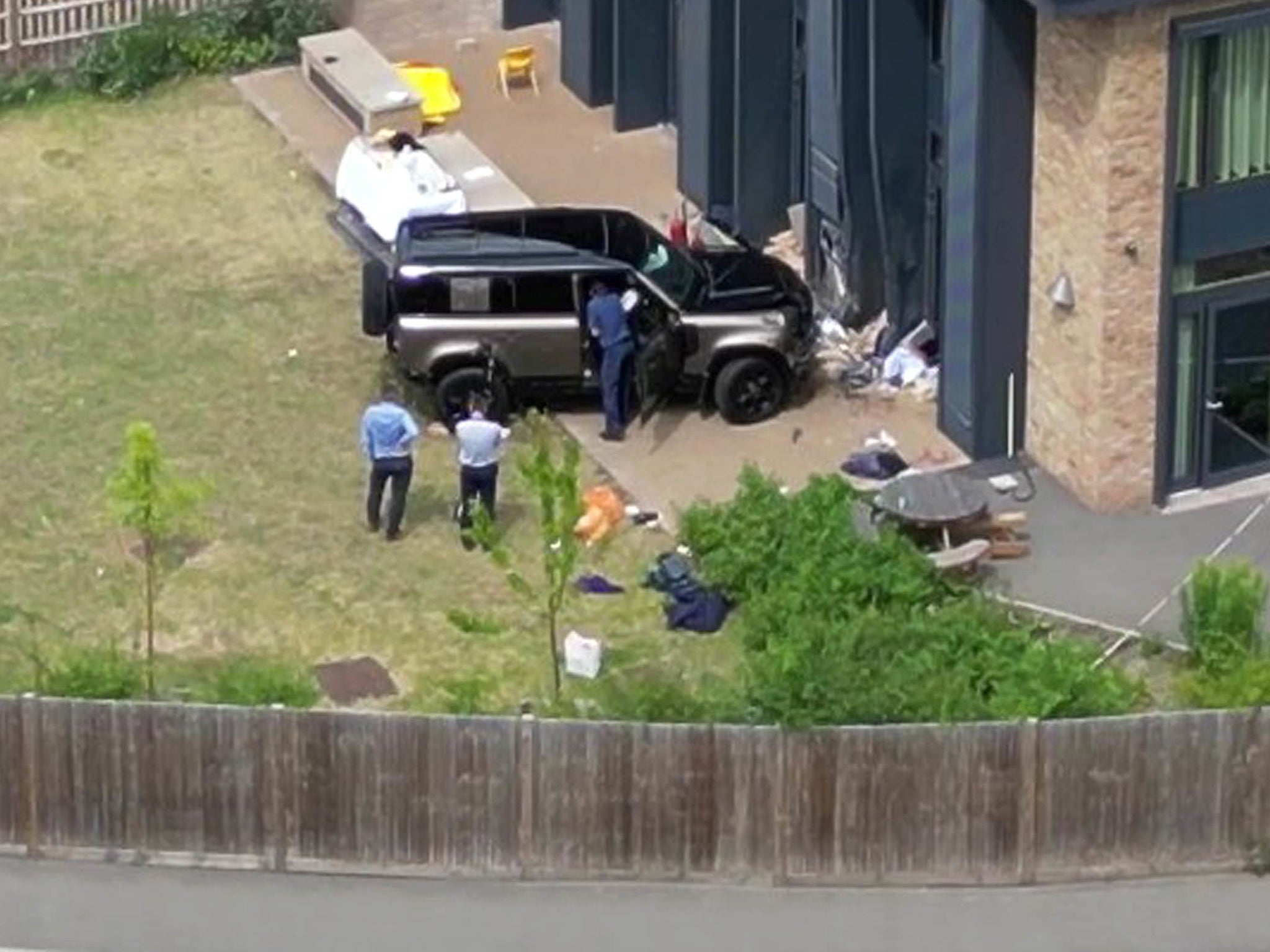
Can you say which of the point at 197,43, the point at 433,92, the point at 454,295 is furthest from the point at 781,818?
the point at 197,43

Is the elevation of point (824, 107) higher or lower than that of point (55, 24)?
higher

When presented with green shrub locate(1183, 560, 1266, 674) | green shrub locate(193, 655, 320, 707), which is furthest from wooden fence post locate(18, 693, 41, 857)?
green shrub locate(1183, 560, 1266, 674)

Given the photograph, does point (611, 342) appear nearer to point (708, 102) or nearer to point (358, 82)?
point (708, 102)

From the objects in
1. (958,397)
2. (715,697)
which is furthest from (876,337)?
(715,697)

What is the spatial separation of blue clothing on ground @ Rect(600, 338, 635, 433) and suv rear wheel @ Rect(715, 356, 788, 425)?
0.86 metres

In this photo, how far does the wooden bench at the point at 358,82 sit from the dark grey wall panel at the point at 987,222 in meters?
8.73

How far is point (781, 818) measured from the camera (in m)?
27.9

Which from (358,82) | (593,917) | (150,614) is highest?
(358,82)

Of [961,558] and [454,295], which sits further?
[454,295]

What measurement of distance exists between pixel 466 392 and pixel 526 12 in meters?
10.7

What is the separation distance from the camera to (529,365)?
35.2 m

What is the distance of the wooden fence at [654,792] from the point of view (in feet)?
91.0

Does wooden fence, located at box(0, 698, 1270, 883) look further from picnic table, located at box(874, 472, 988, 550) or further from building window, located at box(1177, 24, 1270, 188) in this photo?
building window, located at box(1177, 24, 1270, 188)

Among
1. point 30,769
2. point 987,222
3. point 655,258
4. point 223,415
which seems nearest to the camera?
point 30,769
